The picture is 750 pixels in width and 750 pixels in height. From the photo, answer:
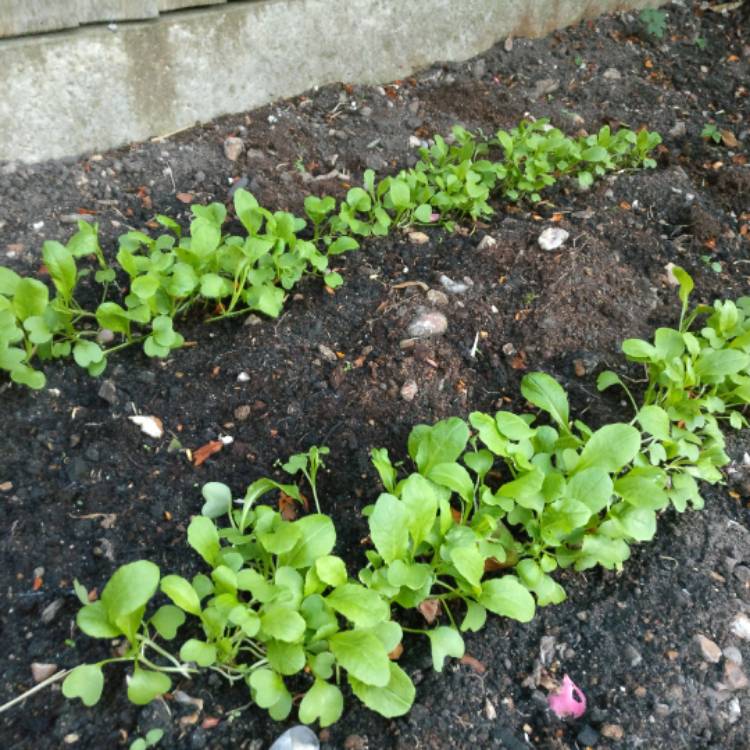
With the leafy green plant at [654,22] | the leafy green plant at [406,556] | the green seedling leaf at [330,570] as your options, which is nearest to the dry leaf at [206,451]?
the leafy green plant at [406,556]

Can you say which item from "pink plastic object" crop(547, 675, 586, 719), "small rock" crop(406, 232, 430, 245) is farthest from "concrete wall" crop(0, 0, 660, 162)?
"pink plastic object" crop(547, 675, 586, 719)

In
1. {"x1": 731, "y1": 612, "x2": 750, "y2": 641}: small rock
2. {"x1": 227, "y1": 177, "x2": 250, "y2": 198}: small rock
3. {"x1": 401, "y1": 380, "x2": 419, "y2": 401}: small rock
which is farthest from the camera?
{"x1": 227, "y1": 177, "x2": 250, "y2": 198}: small rock

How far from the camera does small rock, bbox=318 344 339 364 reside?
2.00 m

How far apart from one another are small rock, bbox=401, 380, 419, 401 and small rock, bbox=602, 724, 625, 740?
0.87m

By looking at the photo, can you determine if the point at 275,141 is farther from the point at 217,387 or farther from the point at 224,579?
the point at 224,579

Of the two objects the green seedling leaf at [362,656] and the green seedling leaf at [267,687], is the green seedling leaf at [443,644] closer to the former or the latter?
the green seedling leaf at [362,656]

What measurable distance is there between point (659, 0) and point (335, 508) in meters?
3.45

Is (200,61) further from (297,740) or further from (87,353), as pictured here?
(297,740)

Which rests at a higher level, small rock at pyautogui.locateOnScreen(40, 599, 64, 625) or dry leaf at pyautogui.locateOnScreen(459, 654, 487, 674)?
small rock at pyautogui.locateOnScreen(40, 599, 64, 625)

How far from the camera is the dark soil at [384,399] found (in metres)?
1.42

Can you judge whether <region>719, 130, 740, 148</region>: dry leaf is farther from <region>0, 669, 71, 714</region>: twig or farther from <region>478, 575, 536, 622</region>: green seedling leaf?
<region>0, 669, 71, 714</region>: twig

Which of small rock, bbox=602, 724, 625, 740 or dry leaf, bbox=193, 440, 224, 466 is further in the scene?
dry leaf, bbox=193, 440, 224, 466

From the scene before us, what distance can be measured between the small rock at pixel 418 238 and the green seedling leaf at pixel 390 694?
4.70ft

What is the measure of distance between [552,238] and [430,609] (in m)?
1.36
